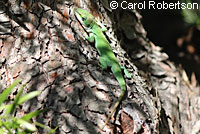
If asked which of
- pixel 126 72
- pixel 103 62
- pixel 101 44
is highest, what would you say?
pixel 101 44

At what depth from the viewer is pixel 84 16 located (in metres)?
2.76

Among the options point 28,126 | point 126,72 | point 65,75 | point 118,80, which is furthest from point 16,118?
point 126,72

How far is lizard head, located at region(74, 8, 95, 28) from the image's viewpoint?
274 cm

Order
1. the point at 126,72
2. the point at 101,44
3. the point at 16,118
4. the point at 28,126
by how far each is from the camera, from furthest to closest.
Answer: the point at 101,44 < the point at 126,72 < the point at 16,118 < the point at 28,126

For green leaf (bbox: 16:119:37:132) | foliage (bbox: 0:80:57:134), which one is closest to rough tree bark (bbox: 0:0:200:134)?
foliage (bbox: 0:80:57:134)

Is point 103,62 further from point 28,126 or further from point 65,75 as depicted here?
point 28,126

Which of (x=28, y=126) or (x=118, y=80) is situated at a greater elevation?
(x=28, y=126)

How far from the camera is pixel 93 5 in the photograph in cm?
305

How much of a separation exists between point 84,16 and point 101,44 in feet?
1.10

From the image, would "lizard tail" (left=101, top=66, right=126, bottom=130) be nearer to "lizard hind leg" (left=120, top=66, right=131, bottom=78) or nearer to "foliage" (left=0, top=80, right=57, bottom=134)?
"lizard hind leg" (left=120, top=66, right=131, bottom=78)

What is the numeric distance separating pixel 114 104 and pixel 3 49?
3.40ft

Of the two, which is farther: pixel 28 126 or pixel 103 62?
pixel 103 62

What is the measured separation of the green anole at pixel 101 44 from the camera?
2.56m

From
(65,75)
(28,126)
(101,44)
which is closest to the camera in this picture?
(28,126)
